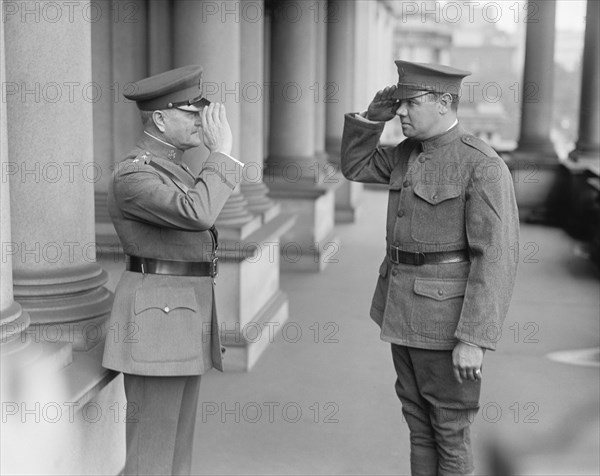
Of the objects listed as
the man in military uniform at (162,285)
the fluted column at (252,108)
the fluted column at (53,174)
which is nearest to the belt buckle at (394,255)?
the man in military uniform at (162,285)

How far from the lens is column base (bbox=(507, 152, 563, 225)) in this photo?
17.0 meters

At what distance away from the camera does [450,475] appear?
4301 millimetres

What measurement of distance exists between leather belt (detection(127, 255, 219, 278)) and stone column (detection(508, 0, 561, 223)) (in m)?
13.3

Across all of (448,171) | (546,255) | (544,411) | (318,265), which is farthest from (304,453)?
(546,255)

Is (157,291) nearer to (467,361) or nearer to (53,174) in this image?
(53,174)

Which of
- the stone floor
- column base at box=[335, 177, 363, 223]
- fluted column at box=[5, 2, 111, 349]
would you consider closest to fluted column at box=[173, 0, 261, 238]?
the stone floor

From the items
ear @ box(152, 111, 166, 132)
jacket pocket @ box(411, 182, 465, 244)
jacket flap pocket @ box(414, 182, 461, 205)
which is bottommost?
jacket pocket @ box(411, 182, 465, 244)

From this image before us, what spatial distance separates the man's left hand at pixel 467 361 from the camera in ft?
13.3

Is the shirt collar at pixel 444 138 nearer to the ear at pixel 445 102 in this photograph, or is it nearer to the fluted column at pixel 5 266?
the ear at pixel 445 102

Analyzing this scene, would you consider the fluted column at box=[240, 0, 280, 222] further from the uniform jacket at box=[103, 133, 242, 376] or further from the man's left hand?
the man's left hand

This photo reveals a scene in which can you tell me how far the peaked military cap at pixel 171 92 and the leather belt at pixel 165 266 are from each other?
63cm

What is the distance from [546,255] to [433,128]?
9.48m

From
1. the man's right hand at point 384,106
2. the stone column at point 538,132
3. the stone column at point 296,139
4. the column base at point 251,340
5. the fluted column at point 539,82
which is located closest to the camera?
the man's right hand at point 384,106

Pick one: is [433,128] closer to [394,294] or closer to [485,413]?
[394,294]
